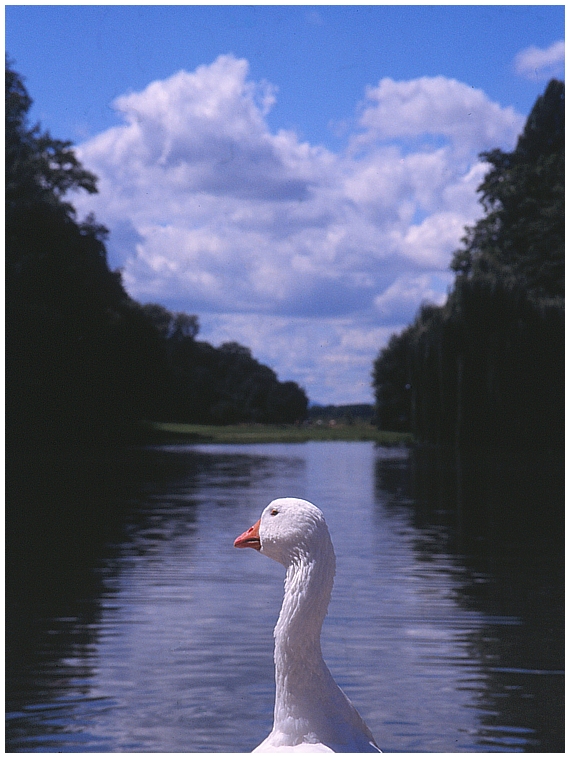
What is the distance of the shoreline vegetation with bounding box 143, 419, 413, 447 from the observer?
6169cm

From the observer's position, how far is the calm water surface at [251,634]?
6.38 meters

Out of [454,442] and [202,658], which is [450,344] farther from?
[202,658]

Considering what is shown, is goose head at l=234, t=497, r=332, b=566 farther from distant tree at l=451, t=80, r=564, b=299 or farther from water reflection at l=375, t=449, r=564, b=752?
distant tree at l=451, t=80, r=564, b=299

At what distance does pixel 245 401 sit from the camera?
88000mm

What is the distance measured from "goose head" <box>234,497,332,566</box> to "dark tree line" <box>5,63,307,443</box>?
121 feet

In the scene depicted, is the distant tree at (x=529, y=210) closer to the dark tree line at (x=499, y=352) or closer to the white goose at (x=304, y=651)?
the dark tree line at (x=499, y=352)

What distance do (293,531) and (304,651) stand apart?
0.43 meters

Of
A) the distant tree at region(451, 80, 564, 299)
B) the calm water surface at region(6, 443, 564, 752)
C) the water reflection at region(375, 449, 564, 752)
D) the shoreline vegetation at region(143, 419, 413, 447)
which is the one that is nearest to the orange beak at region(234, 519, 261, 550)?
the calm water surface at region(6, 443, 564, 752)

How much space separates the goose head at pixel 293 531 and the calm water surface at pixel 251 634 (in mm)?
2632

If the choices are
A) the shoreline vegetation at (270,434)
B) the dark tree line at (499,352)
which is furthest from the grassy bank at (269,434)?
the dark tree line at (499,352)

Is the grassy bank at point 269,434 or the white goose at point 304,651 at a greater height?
the white goose at point 304,651

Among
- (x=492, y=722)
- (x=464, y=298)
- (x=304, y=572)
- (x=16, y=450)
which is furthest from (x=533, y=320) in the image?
(x=304, y=572)

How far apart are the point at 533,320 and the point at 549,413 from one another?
3.36 metres

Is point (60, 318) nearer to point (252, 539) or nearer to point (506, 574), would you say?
point (506, 574)
